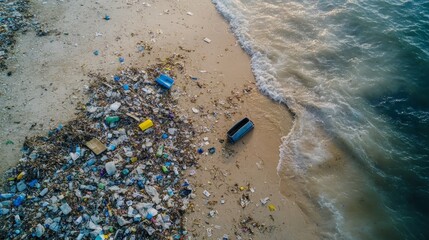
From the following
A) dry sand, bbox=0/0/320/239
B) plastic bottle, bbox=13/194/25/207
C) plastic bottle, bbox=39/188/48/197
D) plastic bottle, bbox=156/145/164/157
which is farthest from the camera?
plastic bottle, bbox=156/145/164/157

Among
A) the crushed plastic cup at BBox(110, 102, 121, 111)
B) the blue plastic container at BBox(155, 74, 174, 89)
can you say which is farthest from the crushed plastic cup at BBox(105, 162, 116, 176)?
the blue plastic container at BBox(155, 74, 174, 89)

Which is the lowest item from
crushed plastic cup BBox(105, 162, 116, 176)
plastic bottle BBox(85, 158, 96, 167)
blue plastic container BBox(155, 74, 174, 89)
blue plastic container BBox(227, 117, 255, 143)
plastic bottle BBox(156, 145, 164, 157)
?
plastic bottle BBox(85, 158, 96, 167)

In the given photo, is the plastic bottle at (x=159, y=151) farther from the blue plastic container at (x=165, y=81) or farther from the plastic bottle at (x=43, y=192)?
the plastic bottle at (x=43, y=192)

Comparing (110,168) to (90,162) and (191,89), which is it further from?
(191,89)

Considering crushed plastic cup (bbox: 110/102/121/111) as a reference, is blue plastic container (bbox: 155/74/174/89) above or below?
above

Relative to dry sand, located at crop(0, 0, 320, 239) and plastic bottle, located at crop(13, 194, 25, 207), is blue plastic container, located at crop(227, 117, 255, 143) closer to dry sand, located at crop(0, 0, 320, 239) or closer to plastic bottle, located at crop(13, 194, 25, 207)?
dry sand, located at crop(0, 0, 320, 239)

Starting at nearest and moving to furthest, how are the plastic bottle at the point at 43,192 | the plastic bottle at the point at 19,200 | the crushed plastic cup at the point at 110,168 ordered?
the plastic bottle at the point at 19,200 → the plastic bottle at the point at 43,192 → the crushed plastic cup at the point at 110,168

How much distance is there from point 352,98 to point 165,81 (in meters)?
5.34

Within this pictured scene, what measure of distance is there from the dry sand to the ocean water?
53 cm

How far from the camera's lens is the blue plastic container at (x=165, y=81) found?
739cm

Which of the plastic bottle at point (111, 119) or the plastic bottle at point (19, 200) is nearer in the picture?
the plastic bottle at point (19, 200)

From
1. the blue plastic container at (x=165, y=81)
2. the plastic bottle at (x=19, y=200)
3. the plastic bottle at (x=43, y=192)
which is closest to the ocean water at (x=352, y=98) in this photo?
the blue plastic container at (x=165, y=81)

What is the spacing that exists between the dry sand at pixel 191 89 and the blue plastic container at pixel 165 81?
1.28 ft

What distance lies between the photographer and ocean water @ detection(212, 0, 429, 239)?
623 cm
